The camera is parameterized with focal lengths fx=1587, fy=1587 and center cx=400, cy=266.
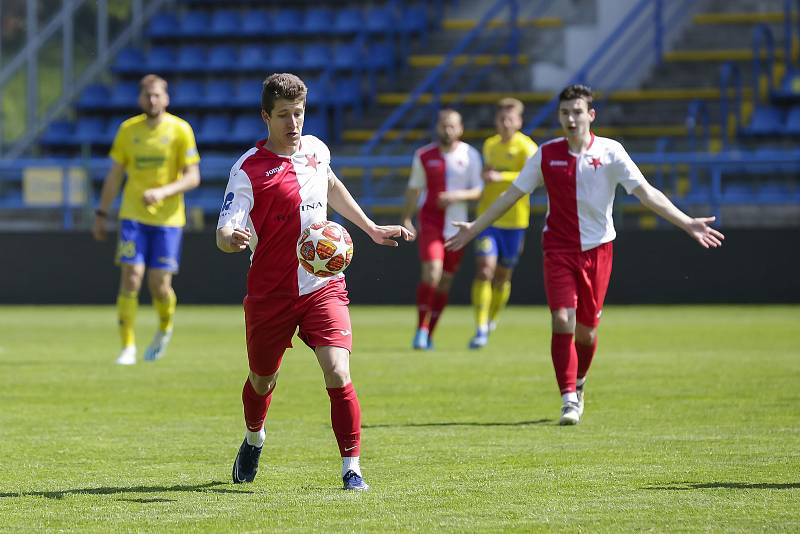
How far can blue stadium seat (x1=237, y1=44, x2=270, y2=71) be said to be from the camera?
28.3m

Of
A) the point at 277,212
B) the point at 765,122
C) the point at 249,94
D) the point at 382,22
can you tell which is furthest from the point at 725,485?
the point at 382,22

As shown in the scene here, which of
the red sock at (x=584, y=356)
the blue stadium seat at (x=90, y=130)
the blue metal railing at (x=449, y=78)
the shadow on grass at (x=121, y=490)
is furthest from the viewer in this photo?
the blue stadium seat at (x=90, y=130)

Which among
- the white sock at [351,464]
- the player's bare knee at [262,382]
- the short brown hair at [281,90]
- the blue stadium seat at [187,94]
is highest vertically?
the short brown hair at [281,90]

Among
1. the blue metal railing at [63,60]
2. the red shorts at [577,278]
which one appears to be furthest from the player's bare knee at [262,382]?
the blue metal railing at [63,60]

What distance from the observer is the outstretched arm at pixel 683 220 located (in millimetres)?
8266

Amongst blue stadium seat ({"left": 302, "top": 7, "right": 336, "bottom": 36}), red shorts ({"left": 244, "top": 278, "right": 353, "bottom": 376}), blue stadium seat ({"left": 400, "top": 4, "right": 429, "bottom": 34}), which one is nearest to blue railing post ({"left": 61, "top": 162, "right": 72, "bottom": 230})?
blue stadium seat ({"left": 302, "top": 7, "right": 336, "bottom": 36})

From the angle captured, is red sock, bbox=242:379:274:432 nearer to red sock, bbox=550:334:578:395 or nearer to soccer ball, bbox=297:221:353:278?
soccer ball, bbox=297:221:353:278

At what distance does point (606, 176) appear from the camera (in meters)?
9.61

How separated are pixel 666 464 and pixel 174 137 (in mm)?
6837

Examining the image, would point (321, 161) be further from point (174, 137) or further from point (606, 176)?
point (174, 137)

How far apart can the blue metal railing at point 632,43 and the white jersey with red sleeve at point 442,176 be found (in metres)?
11.0

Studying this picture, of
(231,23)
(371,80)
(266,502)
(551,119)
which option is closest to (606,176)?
(266,502)

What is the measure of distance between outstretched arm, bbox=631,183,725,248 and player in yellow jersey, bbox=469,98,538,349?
5808 millimetres

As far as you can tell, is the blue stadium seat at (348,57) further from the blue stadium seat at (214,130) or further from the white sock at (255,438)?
the white sock at (255,438)
